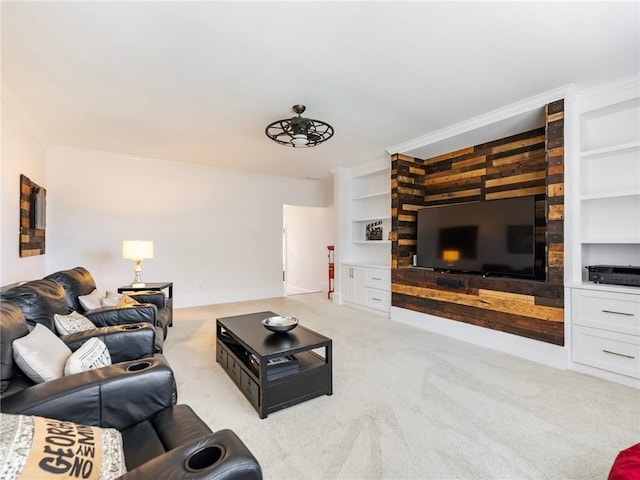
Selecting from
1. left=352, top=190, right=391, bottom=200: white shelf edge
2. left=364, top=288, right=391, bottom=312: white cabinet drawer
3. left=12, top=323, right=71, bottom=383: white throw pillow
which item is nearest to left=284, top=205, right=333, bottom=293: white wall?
left=352, top=190, right=391, bottom=200: white shelf edge

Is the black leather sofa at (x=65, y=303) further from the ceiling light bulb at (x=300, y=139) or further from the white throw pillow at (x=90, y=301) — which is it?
the ceiling light bulb at (x=300, y=139)

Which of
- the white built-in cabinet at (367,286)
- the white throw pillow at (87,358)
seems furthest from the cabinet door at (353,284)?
the white throw pillow at (87,358)

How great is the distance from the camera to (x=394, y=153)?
15.4 feet

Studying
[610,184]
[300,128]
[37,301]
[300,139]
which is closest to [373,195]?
[300,139]

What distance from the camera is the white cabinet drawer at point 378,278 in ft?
15.9

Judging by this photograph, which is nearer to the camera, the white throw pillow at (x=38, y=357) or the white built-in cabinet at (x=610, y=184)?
the white throw pillow at (x=38, y=357)

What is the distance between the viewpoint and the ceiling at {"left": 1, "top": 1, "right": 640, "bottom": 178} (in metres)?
1.93

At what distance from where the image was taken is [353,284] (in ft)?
17.9

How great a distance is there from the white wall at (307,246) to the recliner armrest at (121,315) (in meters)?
4.85

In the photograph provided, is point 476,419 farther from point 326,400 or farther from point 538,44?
point 538,44

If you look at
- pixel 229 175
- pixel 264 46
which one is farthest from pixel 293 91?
pixel 229 175

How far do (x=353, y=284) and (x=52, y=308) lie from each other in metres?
4.16

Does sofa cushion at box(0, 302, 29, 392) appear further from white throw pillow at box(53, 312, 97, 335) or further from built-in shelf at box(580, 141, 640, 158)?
built-in shelf at box(580, 141, 640, 158)

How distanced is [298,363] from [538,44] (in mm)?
2955
